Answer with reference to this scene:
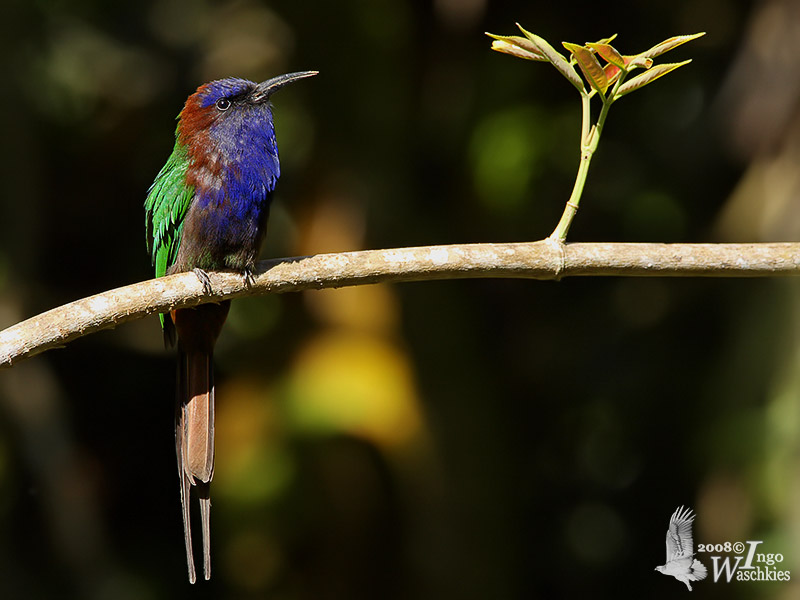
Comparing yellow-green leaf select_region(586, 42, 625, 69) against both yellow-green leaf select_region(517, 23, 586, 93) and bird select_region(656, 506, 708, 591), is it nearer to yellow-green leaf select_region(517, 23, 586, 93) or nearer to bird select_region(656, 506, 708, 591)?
yellow-green leaf select_region(517, 23, 586, 93)

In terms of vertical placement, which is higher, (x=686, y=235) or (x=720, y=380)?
(x=686, y=235)

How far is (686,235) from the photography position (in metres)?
5.01

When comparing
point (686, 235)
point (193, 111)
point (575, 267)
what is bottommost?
point (575, 267)

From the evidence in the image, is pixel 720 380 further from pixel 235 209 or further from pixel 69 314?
pixel 69 314

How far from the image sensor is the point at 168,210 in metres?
3.21

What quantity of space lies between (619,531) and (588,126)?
3444 millimetres

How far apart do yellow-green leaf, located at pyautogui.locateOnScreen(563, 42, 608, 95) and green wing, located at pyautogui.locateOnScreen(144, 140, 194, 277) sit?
1576 millimetres

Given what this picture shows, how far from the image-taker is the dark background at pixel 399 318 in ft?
15.1

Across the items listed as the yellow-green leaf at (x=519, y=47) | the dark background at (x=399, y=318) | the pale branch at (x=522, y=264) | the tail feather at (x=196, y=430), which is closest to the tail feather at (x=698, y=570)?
the dark background at (x=399, y=318)

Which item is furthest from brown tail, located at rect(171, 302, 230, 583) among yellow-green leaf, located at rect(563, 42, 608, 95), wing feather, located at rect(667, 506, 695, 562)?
wing feather, located at rect(667, 506, 695, 562)

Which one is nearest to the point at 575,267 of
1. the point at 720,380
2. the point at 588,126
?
the point at 588,126

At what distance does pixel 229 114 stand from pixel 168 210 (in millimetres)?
397

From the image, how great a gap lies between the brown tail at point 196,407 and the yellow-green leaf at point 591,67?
1.57 metres

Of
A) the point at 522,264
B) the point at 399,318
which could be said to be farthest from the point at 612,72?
the point at 399,318
